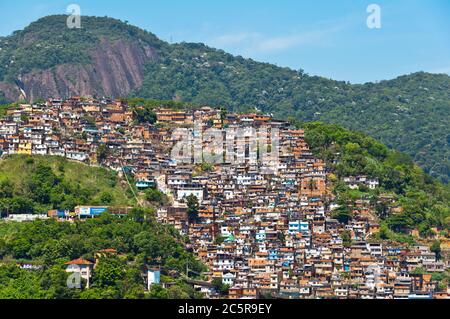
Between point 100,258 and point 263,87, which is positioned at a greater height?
point 263,87

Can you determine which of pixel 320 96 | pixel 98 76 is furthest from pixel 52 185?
pixel 320 96

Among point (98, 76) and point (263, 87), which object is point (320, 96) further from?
point (98, 76)

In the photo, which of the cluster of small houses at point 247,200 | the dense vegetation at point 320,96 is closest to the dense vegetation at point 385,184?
the cluster of small houses at point 247,200

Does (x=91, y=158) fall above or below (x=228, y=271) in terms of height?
above

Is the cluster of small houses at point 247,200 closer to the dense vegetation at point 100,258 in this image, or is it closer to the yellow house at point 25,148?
the yellow house at point 25,148

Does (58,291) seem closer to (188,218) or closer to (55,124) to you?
(188,218)
